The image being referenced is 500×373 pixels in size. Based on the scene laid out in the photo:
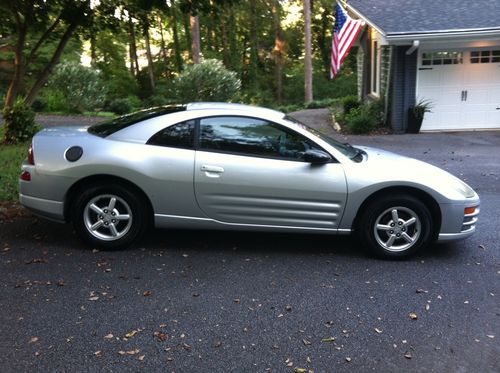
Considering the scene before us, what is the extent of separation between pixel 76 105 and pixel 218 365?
20159 millimetres

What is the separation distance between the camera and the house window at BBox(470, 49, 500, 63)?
47.9ft

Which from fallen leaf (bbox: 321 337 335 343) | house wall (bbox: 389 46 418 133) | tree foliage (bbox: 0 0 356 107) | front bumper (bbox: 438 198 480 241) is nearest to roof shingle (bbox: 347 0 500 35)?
house wall (bbox: 389 46 418 133)

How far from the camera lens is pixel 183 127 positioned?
5.11 metres

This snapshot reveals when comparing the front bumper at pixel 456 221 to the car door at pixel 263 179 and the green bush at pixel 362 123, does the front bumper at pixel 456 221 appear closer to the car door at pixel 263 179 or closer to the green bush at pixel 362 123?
the car door at pixel 263 179

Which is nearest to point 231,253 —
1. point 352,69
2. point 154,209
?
point 154,209

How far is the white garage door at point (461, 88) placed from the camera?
47.9ft

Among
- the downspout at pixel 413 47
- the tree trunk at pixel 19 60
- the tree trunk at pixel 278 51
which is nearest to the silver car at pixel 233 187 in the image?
the tree trunk at pixel 19 60

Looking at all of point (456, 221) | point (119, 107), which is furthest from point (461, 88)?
point (119, 107)

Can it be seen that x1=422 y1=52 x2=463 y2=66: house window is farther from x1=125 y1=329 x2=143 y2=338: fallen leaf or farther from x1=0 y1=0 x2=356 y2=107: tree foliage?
x1=0 y1=0 x2=356 y2=107: tree foliage

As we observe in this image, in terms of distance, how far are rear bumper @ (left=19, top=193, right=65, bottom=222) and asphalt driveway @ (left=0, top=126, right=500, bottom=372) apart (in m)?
0.34

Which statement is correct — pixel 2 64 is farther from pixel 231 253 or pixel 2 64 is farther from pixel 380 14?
pixel 231 253

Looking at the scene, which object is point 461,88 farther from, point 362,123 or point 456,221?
point 456,221

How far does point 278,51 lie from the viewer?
132ft

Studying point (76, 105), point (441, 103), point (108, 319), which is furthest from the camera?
point (76, 105)
